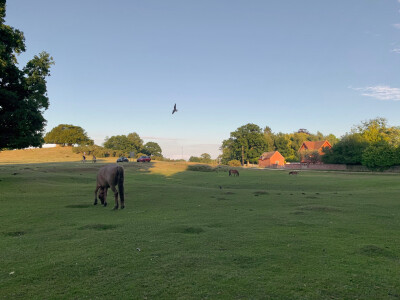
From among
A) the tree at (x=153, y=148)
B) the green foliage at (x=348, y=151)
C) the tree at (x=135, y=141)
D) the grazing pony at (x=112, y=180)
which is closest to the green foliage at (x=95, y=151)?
the tree at (x=135, y=141)

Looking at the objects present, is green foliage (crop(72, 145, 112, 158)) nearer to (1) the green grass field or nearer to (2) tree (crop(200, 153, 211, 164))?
(2) tree (crop(200, 153, 211, 164))

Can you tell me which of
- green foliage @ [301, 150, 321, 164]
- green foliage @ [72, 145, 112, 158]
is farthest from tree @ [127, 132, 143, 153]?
green foliage @ [301, 150, 321, 164]

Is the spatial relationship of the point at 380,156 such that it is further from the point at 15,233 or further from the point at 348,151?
the point at 15,233

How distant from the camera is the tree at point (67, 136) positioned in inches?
4729

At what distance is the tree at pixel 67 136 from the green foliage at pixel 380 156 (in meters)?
102

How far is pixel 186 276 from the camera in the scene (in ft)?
19.8

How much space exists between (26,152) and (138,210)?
109 metres

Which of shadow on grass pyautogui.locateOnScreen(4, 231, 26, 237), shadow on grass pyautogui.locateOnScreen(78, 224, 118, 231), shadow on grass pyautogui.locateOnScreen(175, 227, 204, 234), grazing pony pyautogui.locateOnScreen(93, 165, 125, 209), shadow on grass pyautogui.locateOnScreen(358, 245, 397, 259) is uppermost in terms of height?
grazing pony pyautogui.locateOnScreen(93, 165, 125, 209)

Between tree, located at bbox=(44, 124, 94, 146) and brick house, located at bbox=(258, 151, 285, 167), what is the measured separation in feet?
244

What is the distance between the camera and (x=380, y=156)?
235ft

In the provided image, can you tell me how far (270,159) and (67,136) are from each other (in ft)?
281

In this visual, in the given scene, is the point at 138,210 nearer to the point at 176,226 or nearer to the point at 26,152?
the point at 176,226

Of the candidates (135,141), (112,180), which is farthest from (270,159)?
(112,180)

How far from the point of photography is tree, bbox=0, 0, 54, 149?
81.0 feet
